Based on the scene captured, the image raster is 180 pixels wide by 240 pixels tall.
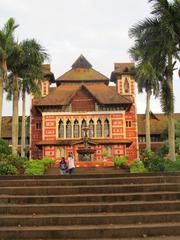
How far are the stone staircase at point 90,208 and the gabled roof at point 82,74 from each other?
36.3m

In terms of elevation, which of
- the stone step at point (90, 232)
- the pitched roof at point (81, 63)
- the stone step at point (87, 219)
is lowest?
the stone step at point (90, 232)

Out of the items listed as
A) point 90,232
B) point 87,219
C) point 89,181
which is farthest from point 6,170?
point 90,232

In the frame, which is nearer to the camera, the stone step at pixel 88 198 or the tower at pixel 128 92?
the stone step at pixel 88 198

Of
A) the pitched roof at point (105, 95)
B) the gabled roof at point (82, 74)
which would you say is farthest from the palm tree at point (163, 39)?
the gabled roof at point (82, 74)

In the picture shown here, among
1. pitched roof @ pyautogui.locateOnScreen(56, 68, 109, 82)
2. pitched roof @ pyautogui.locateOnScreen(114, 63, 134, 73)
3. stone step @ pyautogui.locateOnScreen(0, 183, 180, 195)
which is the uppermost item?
pitched roof @ pyautogui.locateOnScreen(114, 63, 134, 73)

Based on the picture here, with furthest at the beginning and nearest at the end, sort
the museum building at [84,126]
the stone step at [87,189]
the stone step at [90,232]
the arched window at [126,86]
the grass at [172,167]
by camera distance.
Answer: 1. the arched window at [126,86]
2. the museum building at [84,126]
3. the grass at [172,167]
4. the stone step at [87,189]
5. the stone step at [90,232]

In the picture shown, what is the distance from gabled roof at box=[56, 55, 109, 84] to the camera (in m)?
48.1

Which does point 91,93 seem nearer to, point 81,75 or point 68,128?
point 68,128

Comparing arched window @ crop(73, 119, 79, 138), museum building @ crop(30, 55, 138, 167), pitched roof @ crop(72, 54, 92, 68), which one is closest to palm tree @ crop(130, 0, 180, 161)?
museum building @ crop(30, 55, 138, 167)

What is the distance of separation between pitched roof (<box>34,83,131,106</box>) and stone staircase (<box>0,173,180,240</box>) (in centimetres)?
2871

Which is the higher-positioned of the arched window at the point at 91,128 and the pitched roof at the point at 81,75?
the pitched roof at the point at 81,75

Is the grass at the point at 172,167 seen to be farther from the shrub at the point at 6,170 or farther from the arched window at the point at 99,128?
the arched window at the point at 99,128

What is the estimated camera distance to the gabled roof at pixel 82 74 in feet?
158

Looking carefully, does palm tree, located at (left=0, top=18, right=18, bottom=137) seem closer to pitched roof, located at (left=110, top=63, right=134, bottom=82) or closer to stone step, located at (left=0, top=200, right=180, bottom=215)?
stone step, located at (left=0, top=200, right=180, bottom=215)
